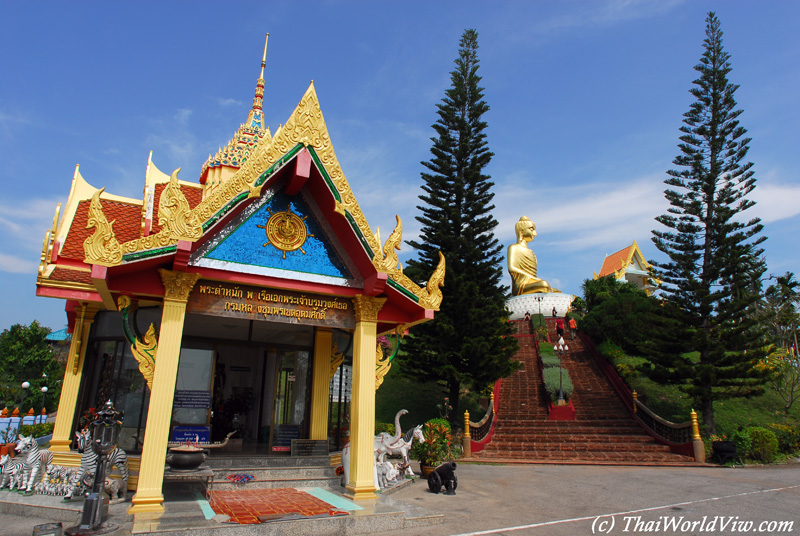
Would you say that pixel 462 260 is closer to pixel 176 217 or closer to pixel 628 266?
pixel 176 217

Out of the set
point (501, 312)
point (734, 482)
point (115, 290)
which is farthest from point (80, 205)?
point (734, 482)

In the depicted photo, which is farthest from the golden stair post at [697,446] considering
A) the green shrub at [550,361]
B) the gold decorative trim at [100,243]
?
the gold decorative trim at [100,243]

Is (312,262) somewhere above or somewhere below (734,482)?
above

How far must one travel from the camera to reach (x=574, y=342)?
27312 millimetres

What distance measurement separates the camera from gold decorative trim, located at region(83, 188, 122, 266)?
5758 mm

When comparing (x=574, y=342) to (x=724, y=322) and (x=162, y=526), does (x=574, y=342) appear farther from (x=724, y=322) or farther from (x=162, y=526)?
(x=162, y=526)

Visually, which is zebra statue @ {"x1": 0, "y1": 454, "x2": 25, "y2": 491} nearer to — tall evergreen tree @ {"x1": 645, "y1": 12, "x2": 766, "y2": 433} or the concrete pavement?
the concrete pavement

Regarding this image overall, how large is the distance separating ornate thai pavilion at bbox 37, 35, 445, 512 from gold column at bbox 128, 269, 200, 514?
1 centimetres

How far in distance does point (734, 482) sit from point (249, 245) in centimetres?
1092

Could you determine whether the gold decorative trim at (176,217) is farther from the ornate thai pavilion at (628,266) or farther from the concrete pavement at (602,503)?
the ornate thai pavilion at (628,266)

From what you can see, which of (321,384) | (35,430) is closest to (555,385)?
(321,384)

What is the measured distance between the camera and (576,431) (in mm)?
16297

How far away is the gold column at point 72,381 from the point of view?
8156 mm

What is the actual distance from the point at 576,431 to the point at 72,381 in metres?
14.4
